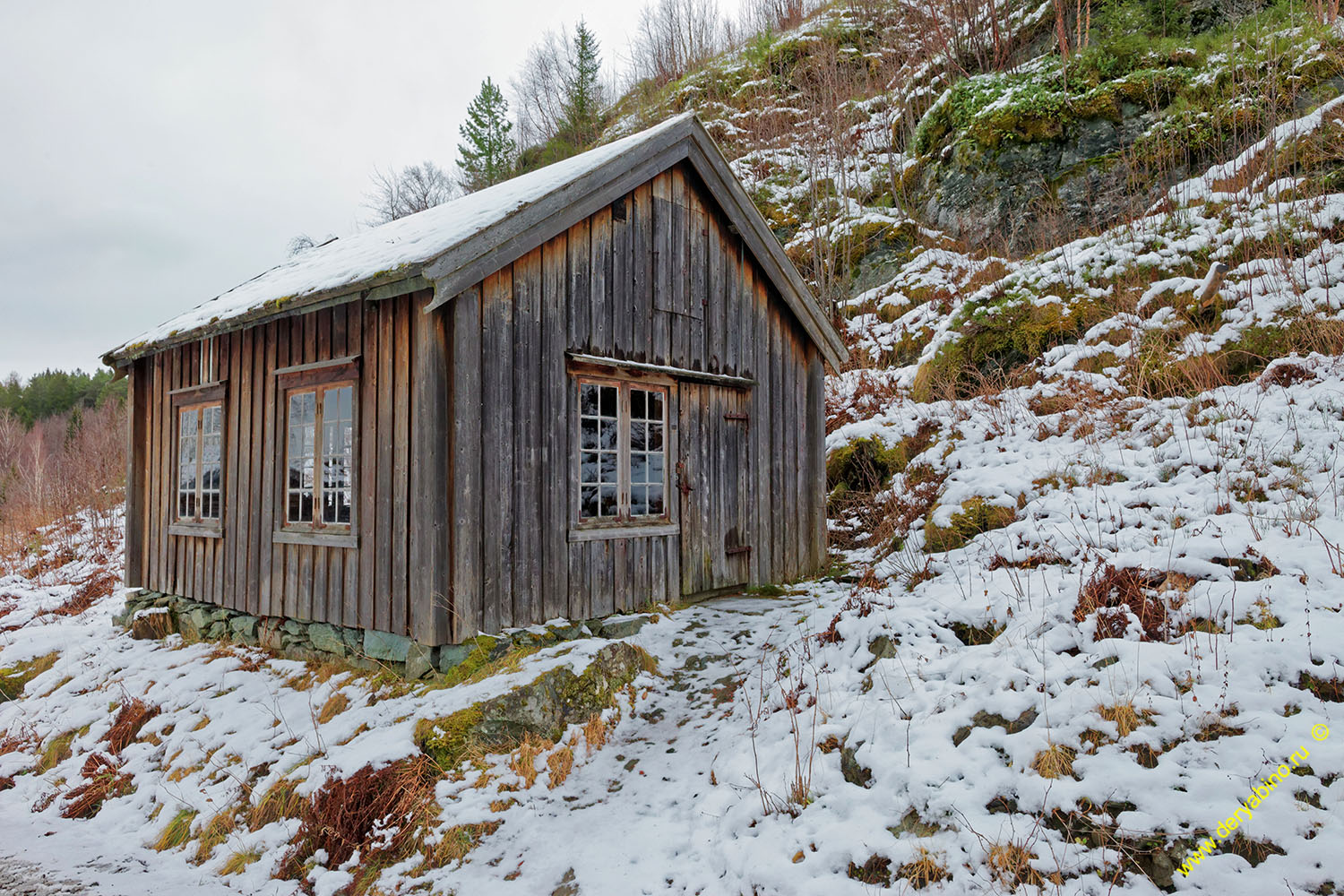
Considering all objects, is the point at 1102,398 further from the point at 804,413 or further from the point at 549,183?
the point at 549,183

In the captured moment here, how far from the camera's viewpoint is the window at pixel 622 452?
6.82m

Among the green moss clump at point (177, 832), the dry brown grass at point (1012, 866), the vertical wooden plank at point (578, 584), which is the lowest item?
the green moss clump at point (177, 832)

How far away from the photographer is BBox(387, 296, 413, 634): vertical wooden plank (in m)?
5.77

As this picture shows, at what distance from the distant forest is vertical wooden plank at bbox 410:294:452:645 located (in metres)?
46.9

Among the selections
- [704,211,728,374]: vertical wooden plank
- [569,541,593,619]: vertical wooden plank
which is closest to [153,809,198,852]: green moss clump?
[569,541,593,619]: vertical wooden plank

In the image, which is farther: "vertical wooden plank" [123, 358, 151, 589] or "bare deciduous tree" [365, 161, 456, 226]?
"bare deciduous tree" [365, 161, 456, 226]

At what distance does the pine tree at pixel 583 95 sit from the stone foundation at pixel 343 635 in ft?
77.2

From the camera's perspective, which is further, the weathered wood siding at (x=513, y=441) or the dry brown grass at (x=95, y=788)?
the weathered wood siding at (x=513, y=441)

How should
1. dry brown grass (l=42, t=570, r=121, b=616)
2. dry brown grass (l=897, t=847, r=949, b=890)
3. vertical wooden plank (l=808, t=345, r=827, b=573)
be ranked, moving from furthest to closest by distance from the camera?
dry brown grass (l=42, t=570, r=121, b=616), vertical wooden plank (l=808, t=345, r=827, b=573), dry brown grass (l=897, t=847, r=949, b=890)

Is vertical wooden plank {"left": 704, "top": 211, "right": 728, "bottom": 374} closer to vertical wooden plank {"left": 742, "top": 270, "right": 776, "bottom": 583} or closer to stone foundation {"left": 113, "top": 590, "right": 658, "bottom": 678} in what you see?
vertical wooden plank {"left": 742, "top": 270, "right": 776, "bottom": 583}

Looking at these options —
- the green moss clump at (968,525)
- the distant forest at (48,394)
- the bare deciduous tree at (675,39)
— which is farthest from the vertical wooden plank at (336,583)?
the distant forest at (48,394)

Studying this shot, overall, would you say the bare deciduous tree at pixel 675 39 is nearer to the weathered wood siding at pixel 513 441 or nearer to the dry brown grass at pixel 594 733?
the weathered wood siding at pixel 513 441

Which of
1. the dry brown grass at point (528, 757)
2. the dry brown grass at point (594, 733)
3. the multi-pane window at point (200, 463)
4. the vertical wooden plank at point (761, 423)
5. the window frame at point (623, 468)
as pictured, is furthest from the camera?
the vertical wooden plank at point (761, 423)

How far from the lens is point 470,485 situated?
225 inches
